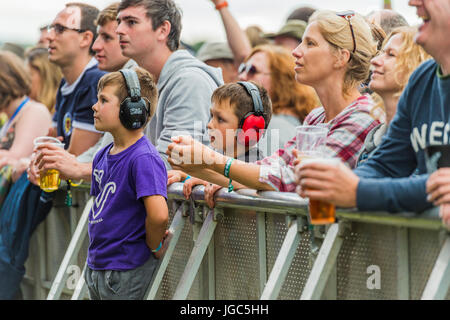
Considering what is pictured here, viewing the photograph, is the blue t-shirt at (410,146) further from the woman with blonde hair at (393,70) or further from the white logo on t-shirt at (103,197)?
the white logo on t-shirt at (103,197)

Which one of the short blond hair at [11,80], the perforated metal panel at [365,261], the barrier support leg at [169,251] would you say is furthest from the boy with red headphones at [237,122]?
the short blond hair at [11,80]

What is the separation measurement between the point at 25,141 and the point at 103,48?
4.37 ft

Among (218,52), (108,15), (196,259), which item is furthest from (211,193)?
(218,52)

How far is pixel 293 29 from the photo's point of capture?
253 inches

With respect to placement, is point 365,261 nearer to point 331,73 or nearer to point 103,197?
point 331,73

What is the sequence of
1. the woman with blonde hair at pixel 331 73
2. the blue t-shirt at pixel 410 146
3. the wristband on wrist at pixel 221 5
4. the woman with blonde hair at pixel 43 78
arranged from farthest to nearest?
1. the woman with blonde hair at pixel 43 78
2. the wristband on wrist at pixel 221 5
3. the woman with blonde hair at pixel 331 73
4. the blue t-shirt at pixel 410 146

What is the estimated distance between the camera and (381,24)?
4.65 metres

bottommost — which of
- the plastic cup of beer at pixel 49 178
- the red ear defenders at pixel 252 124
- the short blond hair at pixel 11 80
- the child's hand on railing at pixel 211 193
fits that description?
the child's hand on railing at pixel 211 193

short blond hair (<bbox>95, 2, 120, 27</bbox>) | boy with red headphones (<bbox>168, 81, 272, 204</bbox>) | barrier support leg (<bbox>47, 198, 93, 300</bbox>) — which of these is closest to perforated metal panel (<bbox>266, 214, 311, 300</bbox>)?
boy with red headphones (<bbox>168, 81, 272, 204</bbox>)

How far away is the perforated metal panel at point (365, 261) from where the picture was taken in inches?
108

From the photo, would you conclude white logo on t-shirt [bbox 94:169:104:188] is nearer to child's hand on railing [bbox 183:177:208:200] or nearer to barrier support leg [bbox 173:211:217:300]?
child's hand on railing [bbox 183:177:208:200]

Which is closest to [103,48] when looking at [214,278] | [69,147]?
[69,147]

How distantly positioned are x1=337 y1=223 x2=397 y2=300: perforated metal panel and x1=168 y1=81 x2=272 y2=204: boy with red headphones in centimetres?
109

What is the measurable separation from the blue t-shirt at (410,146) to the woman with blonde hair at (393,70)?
0.24m
